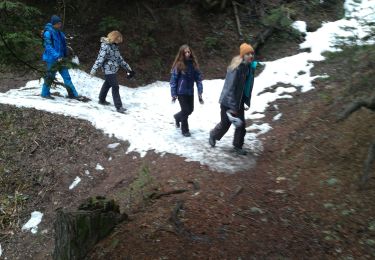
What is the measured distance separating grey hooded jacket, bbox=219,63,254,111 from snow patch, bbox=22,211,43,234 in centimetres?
422

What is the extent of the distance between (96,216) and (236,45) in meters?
10.2

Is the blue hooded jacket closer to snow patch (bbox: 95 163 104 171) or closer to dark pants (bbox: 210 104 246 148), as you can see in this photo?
snow patch (bbox: 95 163 104 171)

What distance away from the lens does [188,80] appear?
9.31 m

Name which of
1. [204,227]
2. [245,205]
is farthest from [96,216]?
[245,205]

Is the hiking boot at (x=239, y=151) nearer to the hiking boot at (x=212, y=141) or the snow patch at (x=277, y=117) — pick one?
the hiking boot at (x=212, y=141)

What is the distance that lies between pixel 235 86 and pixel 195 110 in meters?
3.61

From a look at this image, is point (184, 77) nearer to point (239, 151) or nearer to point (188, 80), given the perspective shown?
point (188, 80)

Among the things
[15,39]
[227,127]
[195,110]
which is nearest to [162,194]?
[227,127]

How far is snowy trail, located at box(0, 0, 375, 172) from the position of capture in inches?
345

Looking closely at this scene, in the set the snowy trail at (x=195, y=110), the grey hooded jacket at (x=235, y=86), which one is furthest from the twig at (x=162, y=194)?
the grey hooded jacket at (x=235, y=86)

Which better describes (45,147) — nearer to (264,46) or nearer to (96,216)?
(96,216)

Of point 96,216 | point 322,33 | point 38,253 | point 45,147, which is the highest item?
point 322,33

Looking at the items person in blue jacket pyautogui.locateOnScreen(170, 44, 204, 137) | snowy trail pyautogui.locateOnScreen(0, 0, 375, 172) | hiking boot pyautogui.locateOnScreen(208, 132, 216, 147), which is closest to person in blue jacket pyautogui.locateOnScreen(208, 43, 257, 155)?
hiking boot pyautogui.locateOnScreen(208, 132, 216, 147)

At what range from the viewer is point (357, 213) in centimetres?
625
